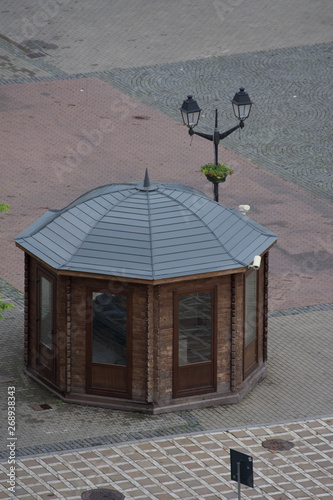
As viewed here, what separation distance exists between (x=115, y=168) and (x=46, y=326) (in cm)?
1133

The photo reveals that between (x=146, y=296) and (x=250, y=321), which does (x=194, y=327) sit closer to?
(x=146, y=296)

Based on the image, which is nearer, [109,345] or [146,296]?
[146,296]

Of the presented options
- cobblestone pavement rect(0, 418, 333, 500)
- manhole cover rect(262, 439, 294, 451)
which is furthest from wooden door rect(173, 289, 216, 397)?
manhole cover rect(262, 439, 294, 451)

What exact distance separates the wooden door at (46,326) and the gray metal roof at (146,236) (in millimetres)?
608

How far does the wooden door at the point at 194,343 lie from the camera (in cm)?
1956

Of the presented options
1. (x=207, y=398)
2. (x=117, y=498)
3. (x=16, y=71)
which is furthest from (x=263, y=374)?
(x=16, y=71)

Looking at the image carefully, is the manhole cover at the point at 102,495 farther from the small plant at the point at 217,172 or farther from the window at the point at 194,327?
the small plant at the point at 217,172

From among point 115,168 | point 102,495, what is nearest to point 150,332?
point 102,495

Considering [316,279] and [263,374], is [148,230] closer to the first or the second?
[263,374]

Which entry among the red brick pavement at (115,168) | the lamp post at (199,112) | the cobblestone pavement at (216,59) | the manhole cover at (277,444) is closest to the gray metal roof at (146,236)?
the manhole cover at (277,444)

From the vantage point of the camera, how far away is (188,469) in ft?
59.2

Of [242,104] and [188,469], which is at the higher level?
[242,104]

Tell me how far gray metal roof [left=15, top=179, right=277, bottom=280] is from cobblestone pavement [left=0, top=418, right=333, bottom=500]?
8.73ft

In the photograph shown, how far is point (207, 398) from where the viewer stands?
20141 millimetres
